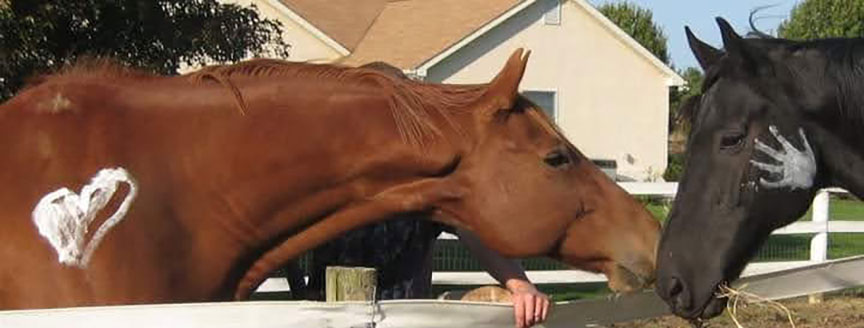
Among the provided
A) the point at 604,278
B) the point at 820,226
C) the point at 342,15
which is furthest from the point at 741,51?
the point at 342,15

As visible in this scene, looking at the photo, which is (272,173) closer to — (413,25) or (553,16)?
(413,25)

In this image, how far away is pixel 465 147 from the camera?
3.24 meters

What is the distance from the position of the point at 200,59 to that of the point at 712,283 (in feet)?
22.8

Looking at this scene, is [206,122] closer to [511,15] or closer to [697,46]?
[697,46]

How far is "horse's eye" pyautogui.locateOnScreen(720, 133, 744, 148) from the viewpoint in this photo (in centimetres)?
345

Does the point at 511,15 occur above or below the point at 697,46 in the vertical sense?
above

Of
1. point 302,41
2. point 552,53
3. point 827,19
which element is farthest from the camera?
point 827,19

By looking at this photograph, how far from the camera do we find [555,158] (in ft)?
10.7

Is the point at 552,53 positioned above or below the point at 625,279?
above

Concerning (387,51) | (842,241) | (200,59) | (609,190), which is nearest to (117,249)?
(609,190)

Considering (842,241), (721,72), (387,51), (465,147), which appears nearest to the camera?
(465,147)

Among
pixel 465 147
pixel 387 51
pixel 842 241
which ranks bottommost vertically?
pixel 842 241

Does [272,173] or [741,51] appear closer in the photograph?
[272,173]

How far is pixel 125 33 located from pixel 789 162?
22.3 feet
